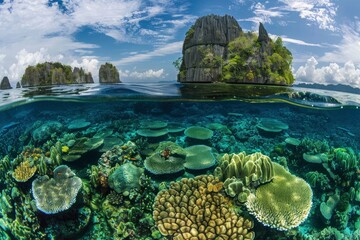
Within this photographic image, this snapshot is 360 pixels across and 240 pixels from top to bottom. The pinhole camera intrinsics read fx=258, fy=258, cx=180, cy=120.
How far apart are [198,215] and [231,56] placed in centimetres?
3942

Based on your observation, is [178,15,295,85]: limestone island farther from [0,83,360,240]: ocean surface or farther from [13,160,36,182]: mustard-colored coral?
[13,160,36,182]: mustard-colored coral

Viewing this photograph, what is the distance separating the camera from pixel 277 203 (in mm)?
5492

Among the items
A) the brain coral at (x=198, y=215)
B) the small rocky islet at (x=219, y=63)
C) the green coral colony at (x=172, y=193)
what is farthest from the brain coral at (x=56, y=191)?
the small rocky islet at (x=219, y=63)

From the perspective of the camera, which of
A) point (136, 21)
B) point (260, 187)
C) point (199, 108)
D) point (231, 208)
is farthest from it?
point (199, 108)

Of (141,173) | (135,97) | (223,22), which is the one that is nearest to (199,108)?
(135,97)

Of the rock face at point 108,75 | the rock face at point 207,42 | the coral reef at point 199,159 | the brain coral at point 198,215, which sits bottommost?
the brain coral at point 198,215

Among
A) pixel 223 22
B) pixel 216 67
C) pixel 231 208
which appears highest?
pixel 223 22

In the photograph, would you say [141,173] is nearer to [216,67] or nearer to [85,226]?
[85,226]

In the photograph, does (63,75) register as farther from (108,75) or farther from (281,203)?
(281,203)

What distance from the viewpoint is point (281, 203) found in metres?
5.51

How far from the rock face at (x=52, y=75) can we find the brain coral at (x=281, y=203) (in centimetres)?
2522

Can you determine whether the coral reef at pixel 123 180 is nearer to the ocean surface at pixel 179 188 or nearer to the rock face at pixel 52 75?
the ocean surface at pixel 179 188

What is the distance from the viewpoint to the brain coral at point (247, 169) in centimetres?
584

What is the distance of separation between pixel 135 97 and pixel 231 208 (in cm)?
989
